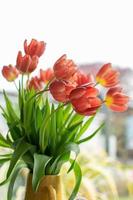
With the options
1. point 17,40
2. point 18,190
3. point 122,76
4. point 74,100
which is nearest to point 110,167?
point 122,76

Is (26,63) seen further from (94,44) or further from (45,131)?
(94,44)

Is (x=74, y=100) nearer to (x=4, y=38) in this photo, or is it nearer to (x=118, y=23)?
(x=4, y=38)

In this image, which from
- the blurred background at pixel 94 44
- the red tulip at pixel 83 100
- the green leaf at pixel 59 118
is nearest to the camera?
the red tulip at pixel 83 100

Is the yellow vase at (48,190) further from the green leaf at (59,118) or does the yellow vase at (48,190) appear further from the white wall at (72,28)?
the white wall at (72,28)

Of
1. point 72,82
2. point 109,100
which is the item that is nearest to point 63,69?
point 72,82

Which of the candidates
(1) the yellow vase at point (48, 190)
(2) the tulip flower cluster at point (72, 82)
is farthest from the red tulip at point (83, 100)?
(1) the yellow vase at point (48, 190)

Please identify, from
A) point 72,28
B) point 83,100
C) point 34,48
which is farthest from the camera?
point 72,28

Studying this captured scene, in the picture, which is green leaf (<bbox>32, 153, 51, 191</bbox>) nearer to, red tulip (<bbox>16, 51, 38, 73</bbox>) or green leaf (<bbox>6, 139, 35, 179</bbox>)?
green leaf (<bbox>6, 139, 35, 179</bbox>)

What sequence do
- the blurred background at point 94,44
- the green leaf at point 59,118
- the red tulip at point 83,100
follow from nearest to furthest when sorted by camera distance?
the red tulip at point 83,100 → the green leaf at point 59,118 → the blurred background at point 94,44
